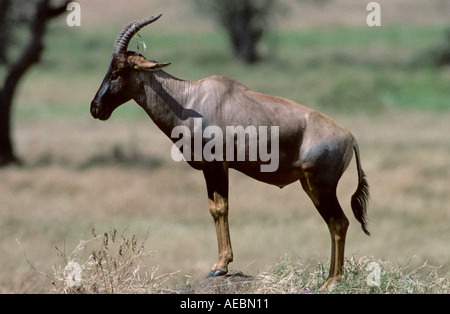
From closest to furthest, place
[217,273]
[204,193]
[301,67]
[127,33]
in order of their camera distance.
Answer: [127,33] < [217,273] < [204,193] < [301,67]

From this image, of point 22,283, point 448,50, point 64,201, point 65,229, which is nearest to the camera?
point 22,283

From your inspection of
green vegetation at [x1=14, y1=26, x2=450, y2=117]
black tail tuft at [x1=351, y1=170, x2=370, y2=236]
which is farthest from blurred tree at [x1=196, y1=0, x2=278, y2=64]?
black tail tuft at [x1=351, y1=170, x2=370, y2=236]

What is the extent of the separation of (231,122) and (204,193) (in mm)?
15792

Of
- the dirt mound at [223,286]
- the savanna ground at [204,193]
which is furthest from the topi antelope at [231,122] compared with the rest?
the savanna ground at [204,193]

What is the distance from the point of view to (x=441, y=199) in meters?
22.3

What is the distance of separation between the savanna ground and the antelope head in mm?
1279

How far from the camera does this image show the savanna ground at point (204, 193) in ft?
42.6

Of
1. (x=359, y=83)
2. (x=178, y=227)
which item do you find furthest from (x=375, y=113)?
A: (x=178, y=227)

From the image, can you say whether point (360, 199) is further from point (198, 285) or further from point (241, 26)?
point (241, 26)

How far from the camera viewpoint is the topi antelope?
742 centimetres

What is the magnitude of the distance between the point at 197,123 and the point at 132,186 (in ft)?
53.7

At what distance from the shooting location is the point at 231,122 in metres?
7.45

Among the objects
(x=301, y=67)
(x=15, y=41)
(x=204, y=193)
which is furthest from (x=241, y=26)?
(x=204, y=193)
